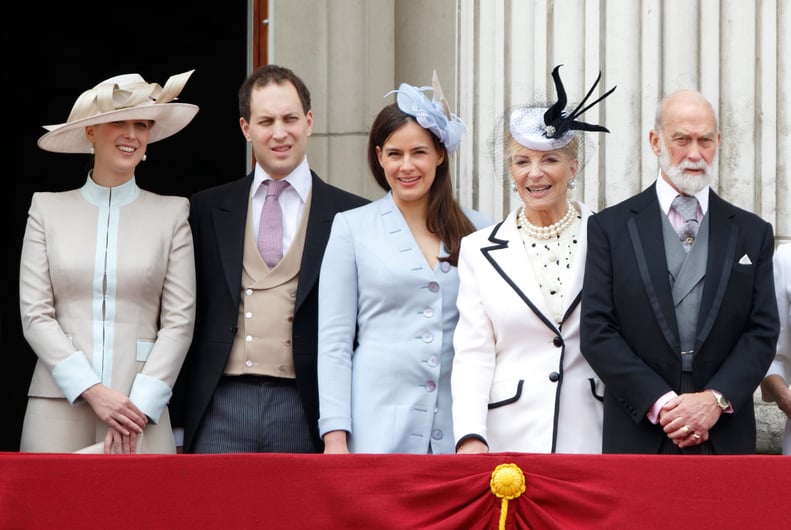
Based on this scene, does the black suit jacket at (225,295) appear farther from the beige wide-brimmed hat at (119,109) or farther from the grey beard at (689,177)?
the grey beard at (689,177)

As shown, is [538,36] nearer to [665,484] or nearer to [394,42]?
[394,42]

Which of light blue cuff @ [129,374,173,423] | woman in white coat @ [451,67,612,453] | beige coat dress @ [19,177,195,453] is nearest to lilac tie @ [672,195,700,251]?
woman in white coat @ [451,67,612,453]

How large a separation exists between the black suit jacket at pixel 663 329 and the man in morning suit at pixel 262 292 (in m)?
1.00

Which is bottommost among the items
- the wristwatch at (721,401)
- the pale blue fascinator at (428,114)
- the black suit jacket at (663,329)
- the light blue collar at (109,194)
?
the wristwatch at (721,401)

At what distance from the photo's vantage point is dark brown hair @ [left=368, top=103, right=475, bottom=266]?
4.60m

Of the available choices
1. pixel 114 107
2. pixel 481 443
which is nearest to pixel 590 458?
pixel 481 443

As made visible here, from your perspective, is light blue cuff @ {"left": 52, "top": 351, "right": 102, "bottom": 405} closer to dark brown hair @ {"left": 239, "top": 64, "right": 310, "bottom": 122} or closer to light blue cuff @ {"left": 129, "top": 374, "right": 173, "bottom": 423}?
light blue cuff @ {"left": 129, "top": 374, "right": 173, "bottom": 423}

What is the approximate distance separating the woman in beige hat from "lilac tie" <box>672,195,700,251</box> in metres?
1.60

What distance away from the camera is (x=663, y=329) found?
13.4 feet

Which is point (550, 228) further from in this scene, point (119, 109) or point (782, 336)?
point (119, 109)

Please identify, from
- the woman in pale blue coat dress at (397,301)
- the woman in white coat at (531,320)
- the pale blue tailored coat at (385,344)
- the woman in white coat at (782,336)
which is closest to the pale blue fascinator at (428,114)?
the woman in pale blue coat dress at (397,301)

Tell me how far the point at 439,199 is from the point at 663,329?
94cm

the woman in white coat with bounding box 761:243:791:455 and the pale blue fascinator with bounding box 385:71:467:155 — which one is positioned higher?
the pale blue fascinator with bounding box 385:71:467:155

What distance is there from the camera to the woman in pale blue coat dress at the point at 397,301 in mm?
4418
